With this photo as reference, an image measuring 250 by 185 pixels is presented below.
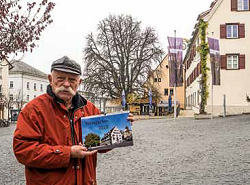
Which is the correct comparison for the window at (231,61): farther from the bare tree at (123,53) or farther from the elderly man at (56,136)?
the elderly man at (56,136)

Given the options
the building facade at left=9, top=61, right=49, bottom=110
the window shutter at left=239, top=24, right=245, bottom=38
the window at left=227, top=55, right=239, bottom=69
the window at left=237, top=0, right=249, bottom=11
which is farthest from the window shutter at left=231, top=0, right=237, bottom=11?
the building facade at left=9, top=61, right=49, bottom=110

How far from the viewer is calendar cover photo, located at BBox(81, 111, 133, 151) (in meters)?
2.96

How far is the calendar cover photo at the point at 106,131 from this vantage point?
2.96m

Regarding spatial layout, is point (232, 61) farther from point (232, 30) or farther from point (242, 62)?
point (232, 30)

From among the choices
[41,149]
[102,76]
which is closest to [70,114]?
[41,149]

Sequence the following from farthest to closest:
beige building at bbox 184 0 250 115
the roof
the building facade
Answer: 1. the roof
2. the building facade
3. beige building at bbox 184 0 250 115

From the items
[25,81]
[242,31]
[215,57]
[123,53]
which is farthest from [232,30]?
[25,81]

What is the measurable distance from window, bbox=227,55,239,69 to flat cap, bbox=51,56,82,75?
30384mm

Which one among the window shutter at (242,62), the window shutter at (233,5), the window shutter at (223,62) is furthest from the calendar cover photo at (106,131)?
the window shutter at (233,5)

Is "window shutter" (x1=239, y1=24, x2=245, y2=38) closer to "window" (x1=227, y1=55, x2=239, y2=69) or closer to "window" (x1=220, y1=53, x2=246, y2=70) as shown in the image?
"window" (x1=220, y1=53, x2=246, y2=70)

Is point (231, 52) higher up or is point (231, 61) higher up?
point (231, 52)

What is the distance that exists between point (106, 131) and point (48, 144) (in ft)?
1.53

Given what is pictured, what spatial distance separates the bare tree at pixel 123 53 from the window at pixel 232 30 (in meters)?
12.9

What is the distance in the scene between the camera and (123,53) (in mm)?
44781
